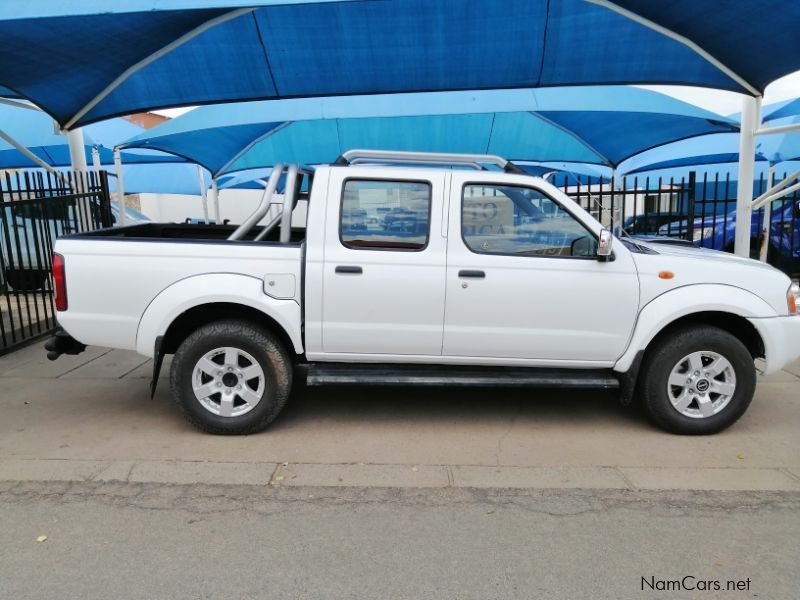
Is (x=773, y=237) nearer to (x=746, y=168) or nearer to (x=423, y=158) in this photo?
(x=746, y=168)

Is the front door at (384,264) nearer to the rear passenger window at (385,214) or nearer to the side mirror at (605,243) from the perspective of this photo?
the rear passenger window at (385,214)

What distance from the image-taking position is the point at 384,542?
3238mm

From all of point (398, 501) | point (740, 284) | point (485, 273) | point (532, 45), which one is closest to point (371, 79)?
point (532, 45)

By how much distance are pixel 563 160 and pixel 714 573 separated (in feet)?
43.9

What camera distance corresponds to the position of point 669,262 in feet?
14.8

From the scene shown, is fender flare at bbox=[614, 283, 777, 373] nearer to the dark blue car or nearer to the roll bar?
the roll bar

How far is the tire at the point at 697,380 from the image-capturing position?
451 cm

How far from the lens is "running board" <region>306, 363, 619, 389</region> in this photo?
4.55 m

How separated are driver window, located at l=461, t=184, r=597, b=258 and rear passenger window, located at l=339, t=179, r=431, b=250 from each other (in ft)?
1.16

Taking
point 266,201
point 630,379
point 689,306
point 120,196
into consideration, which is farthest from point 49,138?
point 689,306

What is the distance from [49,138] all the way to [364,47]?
372 inches

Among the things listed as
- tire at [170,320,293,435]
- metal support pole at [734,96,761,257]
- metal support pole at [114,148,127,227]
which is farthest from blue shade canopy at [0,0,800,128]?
metal support pole at [114,148,127,227]
